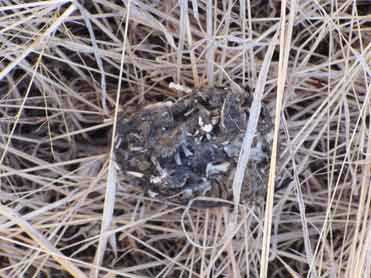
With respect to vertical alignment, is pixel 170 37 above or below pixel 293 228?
above

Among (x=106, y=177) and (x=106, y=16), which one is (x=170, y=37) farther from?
(x=106, y=177)

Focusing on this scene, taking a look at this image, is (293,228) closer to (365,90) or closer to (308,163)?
(308,163)

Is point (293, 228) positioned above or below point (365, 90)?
below

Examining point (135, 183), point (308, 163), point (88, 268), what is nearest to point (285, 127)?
point (308, 163)

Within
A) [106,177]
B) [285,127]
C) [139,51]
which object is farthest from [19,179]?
[285,127]

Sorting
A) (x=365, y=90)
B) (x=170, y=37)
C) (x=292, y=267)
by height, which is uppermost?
(x=170, y=37)

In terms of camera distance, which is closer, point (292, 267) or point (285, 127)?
point (285, 127)
